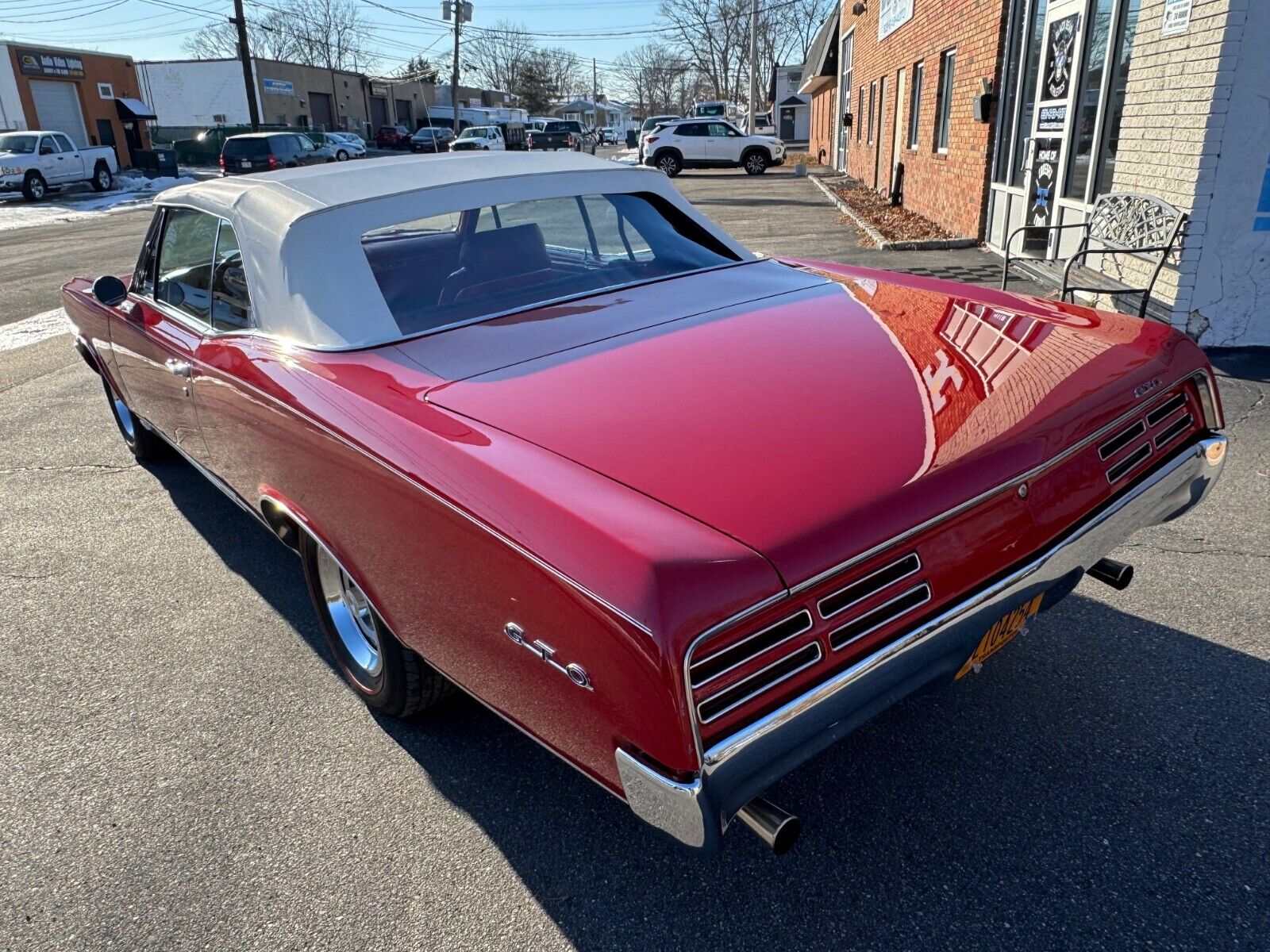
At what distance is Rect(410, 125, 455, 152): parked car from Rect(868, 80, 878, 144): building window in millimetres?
31530

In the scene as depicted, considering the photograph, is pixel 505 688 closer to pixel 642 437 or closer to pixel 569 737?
pixel 569 737

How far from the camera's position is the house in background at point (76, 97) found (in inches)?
1330

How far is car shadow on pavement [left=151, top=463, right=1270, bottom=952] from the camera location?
204cm

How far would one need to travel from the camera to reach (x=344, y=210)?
2.81 metres

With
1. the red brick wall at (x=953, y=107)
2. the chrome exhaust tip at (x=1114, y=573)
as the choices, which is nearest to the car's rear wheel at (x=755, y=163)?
the red brick wall at (x=953, y=107)

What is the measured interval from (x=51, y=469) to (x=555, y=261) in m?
3.68

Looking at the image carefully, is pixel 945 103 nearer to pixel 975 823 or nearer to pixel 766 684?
pixel 975 823

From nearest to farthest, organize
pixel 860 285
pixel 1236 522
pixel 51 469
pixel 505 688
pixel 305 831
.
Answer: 1. pixel 505 688
2. pixel 305 831
3. pixel 860 285
4. pixel 1236 522
5. pixel 51 469

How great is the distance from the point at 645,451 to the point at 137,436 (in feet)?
13.8

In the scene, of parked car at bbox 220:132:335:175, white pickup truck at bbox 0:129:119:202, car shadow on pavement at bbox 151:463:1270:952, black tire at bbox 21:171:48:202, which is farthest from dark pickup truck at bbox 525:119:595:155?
car shadow on pavement at bbox 151:463:1270:952

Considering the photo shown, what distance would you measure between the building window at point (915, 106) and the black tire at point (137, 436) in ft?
38.1

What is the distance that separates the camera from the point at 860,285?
10.5 feet

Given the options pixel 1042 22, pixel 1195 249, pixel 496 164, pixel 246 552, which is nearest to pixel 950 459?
pixel 496 164

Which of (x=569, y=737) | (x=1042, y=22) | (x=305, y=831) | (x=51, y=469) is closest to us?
(x=569, y=737)
